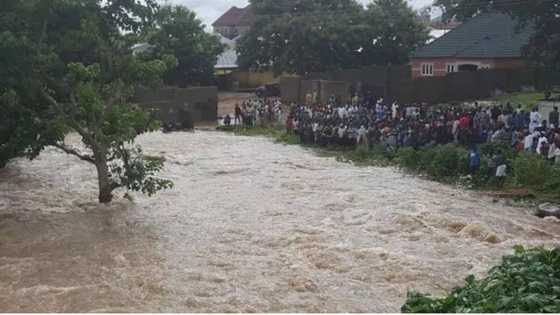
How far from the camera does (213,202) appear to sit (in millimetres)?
20000

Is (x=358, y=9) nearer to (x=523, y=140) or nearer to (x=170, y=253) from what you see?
(x=523, y=140)

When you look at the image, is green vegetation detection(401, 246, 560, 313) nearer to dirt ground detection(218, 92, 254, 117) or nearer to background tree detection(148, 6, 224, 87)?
dirt ground detection(218, 92, 254, 117)

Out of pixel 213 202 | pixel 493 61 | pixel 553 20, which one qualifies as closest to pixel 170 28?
pixel 493 61

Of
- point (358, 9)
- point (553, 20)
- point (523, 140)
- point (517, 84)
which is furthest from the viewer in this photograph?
point (358, 9)

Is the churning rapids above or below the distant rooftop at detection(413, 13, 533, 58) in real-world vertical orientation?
below

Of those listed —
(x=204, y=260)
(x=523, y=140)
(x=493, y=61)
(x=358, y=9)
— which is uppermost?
(x=358, y=9)

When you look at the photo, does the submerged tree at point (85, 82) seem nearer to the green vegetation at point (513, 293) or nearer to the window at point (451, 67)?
the green vegetation at point (513, 293)

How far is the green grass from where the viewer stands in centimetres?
3228

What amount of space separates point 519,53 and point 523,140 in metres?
18.2

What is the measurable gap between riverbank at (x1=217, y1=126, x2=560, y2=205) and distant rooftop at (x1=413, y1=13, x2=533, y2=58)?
14.7 meters

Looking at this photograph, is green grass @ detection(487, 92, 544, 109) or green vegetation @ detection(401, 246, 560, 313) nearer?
green vegetation @ detection(401, 246, 560, 313)

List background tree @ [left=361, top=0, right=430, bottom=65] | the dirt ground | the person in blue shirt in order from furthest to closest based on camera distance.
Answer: background tree @ [left=361, top=0, right=430, bottom=65]
the dirt ground
the person in blue shirt

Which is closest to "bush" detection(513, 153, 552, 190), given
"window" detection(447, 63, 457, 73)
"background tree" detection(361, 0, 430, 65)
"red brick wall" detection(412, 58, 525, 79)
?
"red brick wall" detection(412, 58, 525, 79)

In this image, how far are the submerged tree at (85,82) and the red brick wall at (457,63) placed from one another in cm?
2338
